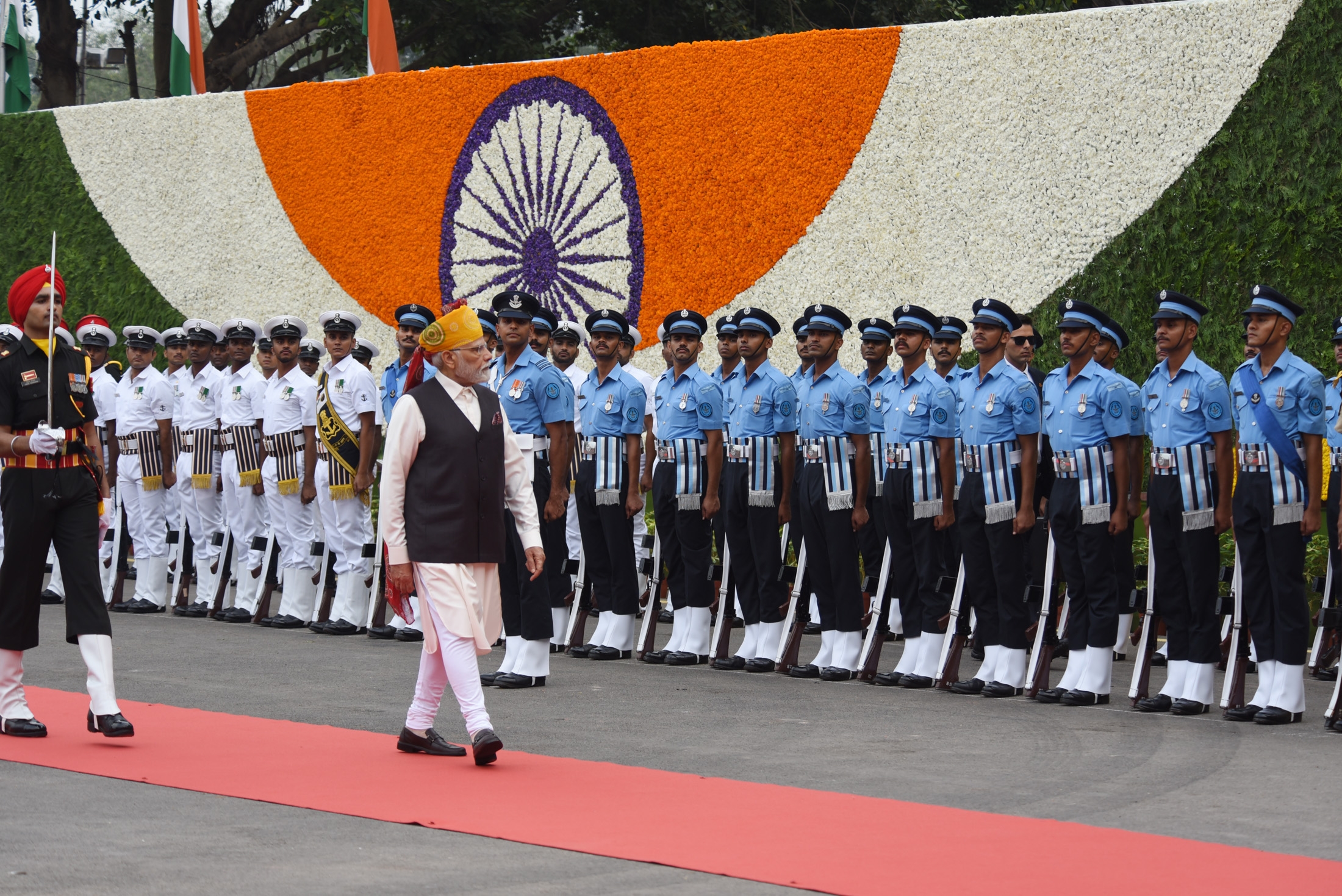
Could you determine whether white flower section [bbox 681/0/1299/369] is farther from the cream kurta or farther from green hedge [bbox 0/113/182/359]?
green hedge [bbox 0/113/182/359]

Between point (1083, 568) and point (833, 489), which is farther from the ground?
point (833, 489)

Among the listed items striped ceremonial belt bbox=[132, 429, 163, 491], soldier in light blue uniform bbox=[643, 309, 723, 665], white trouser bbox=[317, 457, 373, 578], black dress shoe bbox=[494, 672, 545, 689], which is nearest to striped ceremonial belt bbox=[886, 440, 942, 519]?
soldier in light blue uniform bbox=[643, 309, 723, 665]

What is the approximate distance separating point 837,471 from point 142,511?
7.07 metres

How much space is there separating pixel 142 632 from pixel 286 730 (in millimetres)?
5159

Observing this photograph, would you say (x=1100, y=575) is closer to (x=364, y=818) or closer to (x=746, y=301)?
(x=364, y=818)

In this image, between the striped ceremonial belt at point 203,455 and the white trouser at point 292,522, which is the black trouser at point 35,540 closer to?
the white trouser at point 292,522

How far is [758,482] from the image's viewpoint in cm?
1150

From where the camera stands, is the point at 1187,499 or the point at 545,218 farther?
the point at 545,218

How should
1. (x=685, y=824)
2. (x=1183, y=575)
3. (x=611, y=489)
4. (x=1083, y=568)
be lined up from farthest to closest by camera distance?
(x=611, y=489) < (x=1083, y=568) < (x=1183, y=575) < (x=685, y=824)

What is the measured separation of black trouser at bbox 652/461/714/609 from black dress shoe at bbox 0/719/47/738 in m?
4.59

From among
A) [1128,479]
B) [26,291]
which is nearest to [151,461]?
[26,291]

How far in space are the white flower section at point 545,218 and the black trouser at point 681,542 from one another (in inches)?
192

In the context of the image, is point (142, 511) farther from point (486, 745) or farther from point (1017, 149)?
point (486, 745)

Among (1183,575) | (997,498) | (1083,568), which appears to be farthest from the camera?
(997,498)
